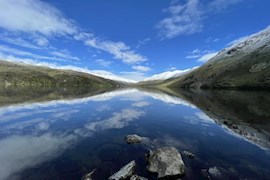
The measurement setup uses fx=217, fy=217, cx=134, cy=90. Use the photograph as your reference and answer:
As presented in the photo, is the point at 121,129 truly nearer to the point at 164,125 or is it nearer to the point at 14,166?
the point at 164,125

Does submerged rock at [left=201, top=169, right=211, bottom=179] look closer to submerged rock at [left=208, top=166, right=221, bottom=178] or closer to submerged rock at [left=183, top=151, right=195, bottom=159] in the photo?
submerged rock at [left=208, top=166, right=221, bottom=178]

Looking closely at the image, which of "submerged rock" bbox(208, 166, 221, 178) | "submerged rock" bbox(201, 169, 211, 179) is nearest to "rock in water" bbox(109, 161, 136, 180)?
"submerged rock" bbox(201, 169, 211, 179)

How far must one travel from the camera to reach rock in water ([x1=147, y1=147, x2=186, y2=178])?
741 inches

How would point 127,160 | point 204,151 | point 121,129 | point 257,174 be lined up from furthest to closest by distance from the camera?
point 121,129, point 204,151, point 127,160, point 257,174

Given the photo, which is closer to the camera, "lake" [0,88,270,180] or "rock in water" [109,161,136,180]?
"rock in water" [109,161,136,180]

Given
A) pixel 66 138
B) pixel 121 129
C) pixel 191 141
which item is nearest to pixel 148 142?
pixel 191 141

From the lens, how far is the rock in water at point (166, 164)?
61.8 ft

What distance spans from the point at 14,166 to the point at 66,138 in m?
10.6

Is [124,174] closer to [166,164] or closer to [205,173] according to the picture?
[166,164]

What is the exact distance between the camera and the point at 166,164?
773 inches

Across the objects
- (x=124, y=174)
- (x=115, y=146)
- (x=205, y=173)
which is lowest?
A: (x=205, y=173)

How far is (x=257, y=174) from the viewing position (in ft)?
66.4

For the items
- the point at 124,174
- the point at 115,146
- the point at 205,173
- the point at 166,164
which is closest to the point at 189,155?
the point at 205,173

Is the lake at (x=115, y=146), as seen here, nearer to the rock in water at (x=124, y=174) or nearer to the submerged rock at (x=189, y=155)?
the submerged rock at (x=189, y=155)
